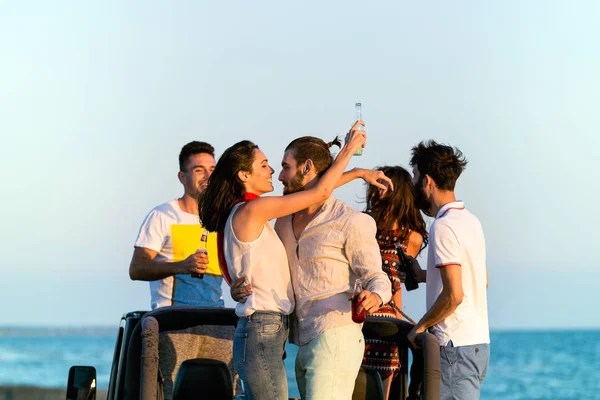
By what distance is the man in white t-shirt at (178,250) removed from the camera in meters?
6.88

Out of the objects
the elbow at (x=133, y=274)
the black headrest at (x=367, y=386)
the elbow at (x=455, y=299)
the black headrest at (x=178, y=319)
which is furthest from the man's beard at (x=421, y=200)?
the elbow at (x=133, y=274)

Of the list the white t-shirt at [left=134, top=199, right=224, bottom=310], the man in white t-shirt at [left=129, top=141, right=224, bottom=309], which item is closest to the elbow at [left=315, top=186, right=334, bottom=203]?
the man in white t-shirt at [left=129, top=141, right=224, bottom=309]

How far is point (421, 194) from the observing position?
20.1 ft

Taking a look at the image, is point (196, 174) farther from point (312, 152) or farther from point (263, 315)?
point (263, 315)

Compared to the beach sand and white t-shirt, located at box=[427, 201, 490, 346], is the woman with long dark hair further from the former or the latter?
the beach sand

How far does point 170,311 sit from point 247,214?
2.84ft

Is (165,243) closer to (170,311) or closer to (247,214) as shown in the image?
(170,311)

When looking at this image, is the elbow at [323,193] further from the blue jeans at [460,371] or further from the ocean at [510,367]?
the ocean at [510,367]

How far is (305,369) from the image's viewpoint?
4.97m

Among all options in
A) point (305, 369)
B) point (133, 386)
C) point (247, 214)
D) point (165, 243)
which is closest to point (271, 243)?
point (247, 214)

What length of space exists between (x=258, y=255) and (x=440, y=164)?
1.41m

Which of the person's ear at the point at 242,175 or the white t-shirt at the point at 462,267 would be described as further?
the white t-shirt at the point at 462,267

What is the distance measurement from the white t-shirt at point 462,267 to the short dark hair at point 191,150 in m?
2.08

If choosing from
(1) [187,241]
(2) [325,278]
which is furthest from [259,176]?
(1) [187,241]
